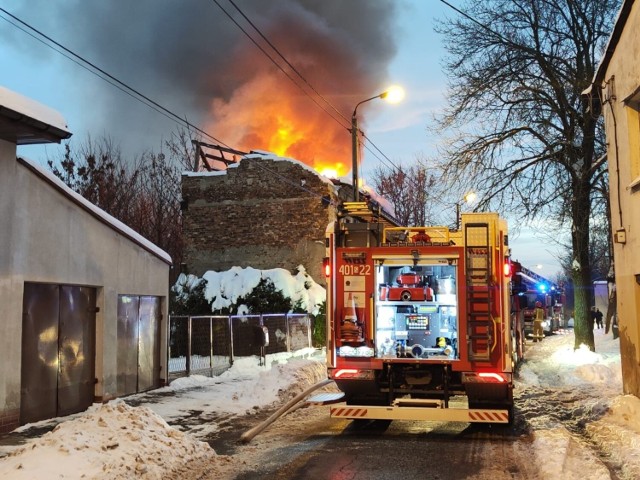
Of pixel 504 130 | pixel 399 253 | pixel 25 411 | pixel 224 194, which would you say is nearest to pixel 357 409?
pixel 399 253

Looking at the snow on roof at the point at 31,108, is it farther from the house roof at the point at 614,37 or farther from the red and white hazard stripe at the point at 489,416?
the house roof at the point at 614,37

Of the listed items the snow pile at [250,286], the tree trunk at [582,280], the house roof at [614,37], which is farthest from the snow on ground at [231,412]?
the snow pile at [250,286]

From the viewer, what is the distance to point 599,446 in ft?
27.1

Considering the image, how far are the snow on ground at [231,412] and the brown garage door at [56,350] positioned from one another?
1.30 feet

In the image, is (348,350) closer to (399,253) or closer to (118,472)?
(399,253)

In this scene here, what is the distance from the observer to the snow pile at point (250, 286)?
24000 millimetres

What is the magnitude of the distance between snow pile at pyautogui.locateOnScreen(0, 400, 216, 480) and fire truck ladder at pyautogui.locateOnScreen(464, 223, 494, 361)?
3747mm

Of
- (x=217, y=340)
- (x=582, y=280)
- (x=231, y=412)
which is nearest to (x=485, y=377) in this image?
(x=231, y=412)

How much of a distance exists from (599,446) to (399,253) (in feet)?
11.9

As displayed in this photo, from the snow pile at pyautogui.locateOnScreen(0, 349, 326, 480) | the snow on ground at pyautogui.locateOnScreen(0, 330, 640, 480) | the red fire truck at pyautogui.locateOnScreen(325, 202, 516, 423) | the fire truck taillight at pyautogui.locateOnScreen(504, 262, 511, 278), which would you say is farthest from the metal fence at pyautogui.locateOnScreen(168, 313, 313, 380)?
the fire truck taillight at pyautogui.locateOnScreen(504, 262, 511, 278)

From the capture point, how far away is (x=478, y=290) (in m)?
8.67

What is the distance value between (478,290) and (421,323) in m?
1.22

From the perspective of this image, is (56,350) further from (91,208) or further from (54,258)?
(91,208)

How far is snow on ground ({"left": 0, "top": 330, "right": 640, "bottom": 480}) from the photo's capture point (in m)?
6.47
